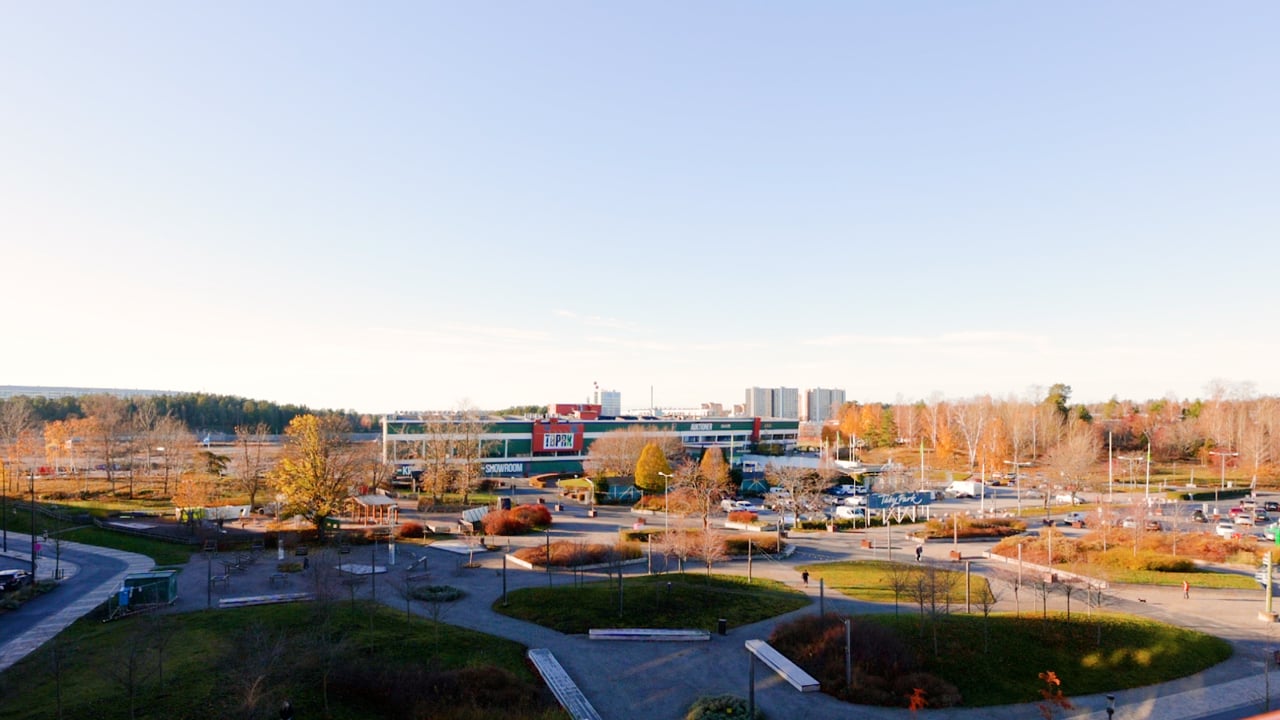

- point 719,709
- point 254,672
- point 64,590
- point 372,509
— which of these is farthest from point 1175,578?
point 64,590

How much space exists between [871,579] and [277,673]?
26.7 m

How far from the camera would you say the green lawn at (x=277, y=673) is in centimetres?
1748

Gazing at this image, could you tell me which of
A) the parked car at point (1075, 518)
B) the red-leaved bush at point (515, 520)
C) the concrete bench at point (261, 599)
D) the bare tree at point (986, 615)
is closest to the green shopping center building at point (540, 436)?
the red-leaved bush at point (515, 520)

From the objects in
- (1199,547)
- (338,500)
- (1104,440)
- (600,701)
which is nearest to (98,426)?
(338,500)

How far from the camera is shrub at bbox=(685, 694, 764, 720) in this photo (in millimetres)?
Result: 17516

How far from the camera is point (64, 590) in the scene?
1300 inches

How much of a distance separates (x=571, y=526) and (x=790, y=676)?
33177 millimetres

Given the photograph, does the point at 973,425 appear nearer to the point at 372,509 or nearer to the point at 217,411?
the point at 372,509

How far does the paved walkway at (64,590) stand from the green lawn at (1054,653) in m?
30.1

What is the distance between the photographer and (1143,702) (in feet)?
65.3

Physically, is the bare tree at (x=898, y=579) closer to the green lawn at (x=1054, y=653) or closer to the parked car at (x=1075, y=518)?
the green lawn at (x=1054, y=653)

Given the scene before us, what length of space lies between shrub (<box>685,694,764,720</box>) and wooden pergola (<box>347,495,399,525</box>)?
127 ft

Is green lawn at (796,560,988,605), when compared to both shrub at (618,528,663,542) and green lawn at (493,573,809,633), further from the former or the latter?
shrub at (618,528,663,542)

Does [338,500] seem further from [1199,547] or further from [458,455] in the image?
[1199,547]
